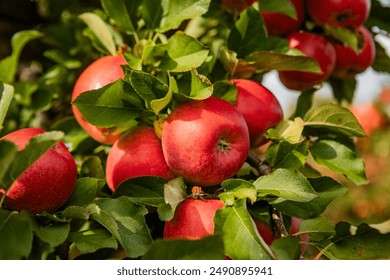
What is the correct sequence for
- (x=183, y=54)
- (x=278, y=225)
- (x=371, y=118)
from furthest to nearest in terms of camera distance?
(x=371, y=118) < (x=183, y=54) < (x=278, y=225)

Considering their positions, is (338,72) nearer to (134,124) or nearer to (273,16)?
(273,16)

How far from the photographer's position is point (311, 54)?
3.49 feet

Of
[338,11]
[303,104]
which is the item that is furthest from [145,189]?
[338,11]

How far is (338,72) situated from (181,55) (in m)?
0.50

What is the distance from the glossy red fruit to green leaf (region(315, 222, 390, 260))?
171 millimetres

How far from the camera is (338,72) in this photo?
1.23 metres

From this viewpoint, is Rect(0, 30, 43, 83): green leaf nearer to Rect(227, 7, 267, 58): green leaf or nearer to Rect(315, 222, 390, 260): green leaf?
Rect(227, 7, 267, 58): green leaf

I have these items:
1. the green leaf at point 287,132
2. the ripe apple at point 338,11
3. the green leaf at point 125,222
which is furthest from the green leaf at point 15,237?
the ripe apple at point 338,11

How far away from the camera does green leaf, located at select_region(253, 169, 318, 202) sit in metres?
0.71

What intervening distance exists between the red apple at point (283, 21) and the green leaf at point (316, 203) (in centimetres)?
42

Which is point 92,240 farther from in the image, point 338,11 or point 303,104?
point 338,11

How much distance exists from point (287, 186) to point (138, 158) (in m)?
0.24

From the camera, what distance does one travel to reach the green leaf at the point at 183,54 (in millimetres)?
852
